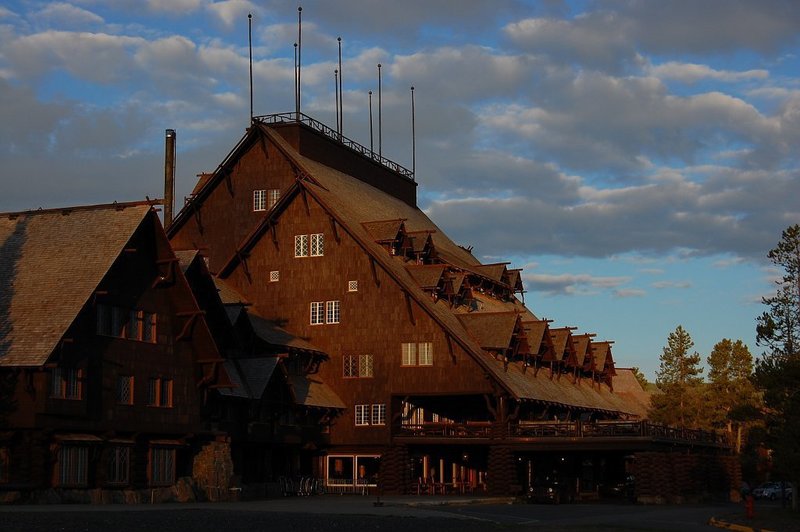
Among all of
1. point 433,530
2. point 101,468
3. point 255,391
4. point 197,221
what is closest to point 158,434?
point 101,468

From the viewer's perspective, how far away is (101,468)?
1764 inches

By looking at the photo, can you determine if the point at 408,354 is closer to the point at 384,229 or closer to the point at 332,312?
the point at 332,312

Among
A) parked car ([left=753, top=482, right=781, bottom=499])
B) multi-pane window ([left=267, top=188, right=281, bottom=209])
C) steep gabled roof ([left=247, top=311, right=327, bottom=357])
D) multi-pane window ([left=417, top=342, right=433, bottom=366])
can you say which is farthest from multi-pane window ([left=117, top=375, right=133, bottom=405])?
parked car ([left=753, top=482, right=781, bottom=499])

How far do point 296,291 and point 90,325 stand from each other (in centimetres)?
2356

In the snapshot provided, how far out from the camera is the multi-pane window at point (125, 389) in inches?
1825

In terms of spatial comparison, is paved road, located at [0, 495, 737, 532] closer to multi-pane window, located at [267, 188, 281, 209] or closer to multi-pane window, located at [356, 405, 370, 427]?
multi-pane window, located at [356, 405, 370, 427]

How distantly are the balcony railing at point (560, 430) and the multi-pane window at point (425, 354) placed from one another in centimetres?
356

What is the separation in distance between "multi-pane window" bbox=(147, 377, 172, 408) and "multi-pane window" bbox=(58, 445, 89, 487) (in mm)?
4349

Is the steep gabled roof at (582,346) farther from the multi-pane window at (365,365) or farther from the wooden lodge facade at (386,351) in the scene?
the multi-pane window at (365,365)

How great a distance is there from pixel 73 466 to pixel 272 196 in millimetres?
29784

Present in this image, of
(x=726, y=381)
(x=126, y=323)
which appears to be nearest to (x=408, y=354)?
(x=126, y=323)

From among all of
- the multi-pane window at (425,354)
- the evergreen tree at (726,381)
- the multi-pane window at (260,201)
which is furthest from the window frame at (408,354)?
the evergreen tree at (726,381)

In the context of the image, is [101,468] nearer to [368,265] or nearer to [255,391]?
[255,391]

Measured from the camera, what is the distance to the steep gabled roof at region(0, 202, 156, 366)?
41.9 m
